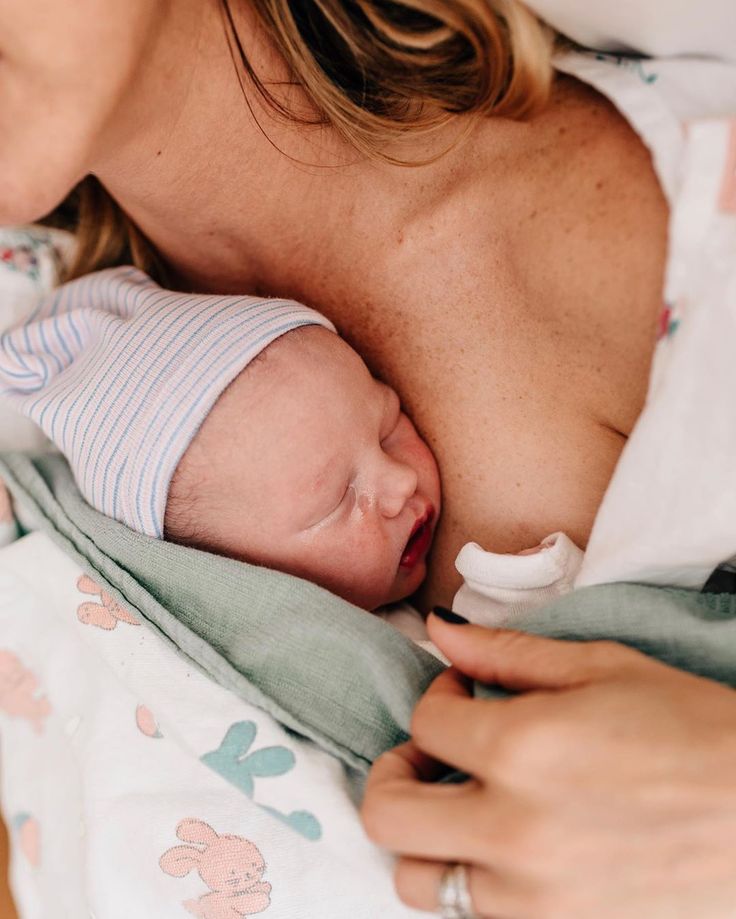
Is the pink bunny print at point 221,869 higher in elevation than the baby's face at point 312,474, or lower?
lower

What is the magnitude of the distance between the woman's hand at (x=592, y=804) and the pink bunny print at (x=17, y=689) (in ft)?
1.90

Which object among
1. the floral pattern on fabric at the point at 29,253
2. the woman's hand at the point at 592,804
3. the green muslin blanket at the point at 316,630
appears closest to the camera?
the woman's hand at the point at 592,804

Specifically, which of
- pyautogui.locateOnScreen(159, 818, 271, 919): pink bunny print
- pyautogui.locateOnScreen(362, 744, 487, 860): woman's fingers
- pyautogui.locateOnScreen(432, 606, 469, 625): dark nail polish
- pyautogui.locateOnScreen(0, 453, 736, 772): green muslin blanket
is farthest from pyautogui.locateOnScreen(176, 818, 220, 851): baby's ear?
pyautogui.locateOnScreen(432, 606, 469, 625): dark nail polish

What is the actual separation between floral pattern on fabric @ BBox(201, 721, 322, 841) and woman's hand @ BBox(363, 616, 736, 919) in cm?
19

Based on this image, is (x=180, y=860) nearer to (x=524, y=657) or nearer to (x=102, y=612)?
(x=102, y=612)

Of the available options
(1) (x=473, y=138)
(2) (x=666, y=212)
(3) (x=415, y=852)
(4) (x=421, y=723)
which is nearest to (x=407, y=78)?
(1) (x=473, y=138)

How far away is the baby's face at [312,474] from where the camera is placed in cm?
98

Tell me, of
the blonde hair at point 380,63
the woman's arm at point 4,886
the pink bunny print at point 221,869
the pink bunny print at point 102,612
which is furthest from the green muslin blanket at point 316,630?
the blonde hair at point 380,63

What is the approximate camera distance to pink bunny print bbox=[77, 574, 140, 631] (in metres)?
0.98

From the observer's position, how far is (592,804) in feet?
1.99

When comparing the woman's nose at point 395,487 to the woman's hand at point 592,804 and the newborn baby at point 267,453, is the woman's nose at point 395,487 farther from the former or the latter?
the woman's hand at point 592,804

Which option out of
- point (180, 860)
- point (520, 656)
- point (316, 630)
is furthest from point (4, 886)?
point (520, 656)

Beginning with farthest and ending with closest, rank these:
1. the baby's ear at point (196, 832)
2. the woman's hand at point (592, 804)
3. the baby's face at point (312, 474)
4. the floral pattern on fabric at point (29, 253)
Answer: the floral pattern on fabric at point (29, 253) < the baby's face at point (312, 474) < the baby's ear at point (196, 832) < the woman's hand at point (592, 804)

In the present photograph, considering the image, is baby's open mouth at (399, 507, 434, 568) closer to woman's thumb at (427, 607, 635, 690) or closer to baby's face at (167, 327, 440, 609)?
baby's face at (167, 327, 440, 609)
